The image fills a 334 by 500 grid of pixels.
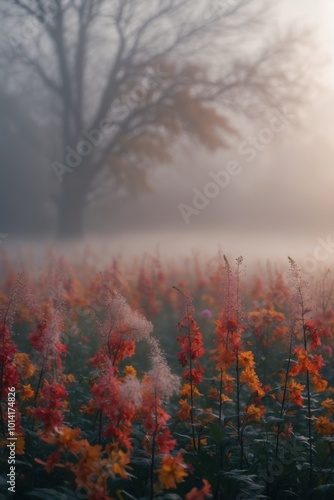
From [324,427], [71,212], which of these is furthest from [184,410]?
[71,212]

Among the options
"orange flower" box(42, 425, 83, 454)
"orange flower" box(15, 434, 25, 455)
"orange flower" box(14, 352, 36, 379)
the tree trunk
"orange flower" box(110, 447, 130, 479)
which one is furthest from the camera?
the tree trunk

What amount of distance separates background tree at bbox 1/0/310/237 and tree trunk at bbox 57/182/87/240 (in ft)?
0.06

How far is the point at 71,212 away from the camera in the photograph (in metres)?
10.8

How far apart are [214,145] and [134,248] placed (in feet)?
8.62

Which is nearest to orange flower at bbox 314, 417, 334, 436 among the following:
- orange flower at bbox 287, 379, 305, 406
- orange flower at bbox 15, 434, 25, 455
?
orange flower at bbox 287, 379, 305, 406

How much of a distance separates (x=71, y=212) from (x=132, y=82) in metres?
2.68

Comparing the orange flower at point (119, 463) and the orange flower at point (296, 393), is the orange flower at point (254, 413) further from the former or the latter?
the orange flower at point (119, 463)

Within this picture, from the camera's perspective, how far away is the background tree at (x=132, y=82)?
10812mm

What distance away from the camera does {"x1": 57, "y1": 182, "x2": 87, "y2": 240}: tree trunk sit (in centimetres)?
1064

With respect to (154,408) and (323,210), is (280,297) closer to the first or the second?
(154,408)

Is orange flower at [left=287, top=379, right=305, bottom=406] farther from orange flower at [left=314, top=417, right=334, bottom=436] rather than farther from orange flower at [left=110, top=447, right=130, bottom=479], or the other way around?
orange flower at [left=110, top=447, right=130, bottom=479]

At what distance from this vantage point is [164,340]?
5.22 m

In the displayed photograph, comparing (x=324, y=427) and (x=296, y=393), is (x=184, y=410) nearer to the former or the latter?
(x=296, y=393)

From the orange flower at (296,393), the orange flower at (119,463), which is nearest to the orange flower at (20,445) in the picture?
the orange flower at (119,463)
